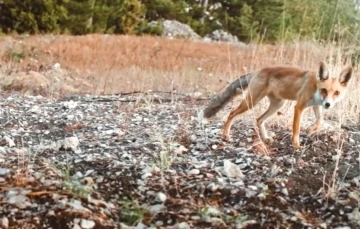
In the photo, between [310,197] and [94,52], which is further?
[94,52]

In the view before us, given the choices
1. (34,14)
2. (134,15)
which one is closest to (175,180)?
(34,14)

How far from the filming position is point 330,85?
16.3 feet

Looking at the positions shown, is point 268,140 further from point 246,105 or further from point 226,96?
point 226,96

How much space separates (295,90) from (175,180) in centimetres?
160

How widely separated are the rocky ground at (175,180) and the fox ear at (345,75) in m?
0.50

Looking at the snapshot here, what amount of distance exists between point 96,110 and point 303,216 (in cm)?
383

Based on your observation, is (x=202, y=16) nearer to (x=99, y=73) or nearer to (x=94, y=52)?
(x=94, y=52)

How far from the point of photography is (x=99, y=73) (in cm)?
1312

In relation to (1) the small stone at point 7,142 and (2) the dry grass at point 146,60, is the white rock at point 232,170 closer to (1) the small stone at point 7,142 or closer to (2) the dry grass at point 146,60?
(1) the small stone at point 7,142

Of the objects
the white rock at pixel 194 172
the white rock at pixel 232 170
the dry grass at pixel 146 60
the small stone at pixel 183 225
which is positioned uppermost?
the white rock at pixel 232 170

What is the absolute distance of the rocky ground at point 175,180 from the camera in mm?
3748

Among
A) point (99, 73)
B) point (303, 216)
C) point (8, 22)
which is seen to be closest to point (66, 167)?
point (303, 216)

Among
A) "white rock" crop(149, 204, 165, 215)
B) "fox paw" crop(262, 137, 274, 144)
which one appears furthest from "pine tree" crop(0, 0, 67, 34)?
"white rock" crop(149, 204, 165, 215)

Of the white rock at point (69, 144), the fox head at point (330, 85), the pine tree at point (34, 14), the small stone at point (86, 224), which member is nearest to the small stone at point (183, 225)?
the small stone at point (86, 224)
